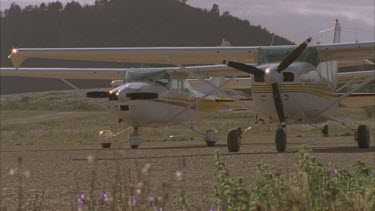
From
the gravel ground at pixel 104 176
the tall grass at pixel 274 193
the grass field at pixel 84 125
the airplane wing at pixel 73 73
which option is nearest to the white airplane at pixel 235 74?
the airplane wing at pixel 73 73

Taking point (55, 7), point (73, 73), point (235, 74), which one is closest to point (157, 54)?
point (235, 74)

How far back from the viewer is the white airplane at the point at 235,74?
594 inches

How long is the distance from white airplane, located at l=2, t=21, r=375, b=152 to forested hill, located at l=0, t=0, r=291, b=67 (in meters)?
122

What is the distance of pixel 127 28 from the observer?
153 m

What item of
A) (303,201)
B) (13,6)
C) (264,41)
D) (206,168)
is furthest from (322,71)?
(13,6)

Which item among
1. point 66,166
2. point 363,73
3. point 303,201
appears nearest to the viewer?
point 303,201

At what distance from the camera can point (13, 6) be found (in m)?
163

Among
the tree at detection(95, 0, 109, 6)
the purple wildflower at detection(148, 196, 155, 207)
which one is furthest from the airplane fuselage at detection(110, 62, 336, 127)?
the tree at detection(95, 0, 109, 6)

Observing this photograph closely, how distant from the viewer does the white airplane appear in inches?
594

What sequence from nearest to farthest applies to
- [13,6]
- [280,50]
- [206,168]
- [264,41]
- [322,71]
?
[206,168] → [280,50] → [322,71] → [264,41] → [13,6]

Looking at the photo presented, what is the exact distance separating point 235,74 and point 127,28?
13467 centimetres

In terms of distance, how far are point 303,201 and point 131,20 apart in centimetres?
15285

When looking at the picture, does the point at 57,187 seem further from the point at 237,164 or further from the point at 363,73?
the point at 363,73

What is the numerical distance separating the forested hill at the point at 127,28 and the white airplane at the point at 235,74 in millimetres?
121801
